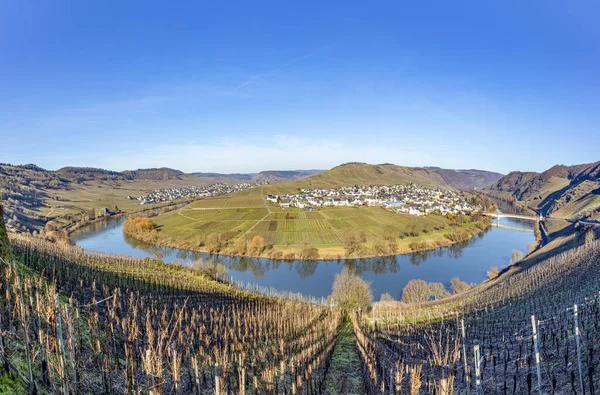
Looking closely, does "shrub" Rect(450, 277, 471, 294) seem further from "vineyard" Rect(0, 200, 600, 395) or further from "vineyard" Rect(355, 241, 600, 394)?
"vineyard" Rect(355, 241, 600, 394)

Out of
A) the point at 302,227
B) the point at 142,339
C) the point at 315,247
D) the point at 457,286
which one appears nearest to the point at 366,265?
the point at 315,247

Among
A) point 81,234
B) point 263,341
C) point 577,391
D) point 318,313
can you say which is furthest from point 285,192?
point 577,391

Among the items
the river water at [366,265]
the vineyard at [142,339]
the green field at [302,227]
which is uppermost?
the vineyard at [142,339]

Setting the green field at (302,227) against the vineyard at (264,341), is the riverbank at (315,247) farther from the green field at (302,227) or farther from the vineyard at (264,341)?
the vineyard at (264,341)

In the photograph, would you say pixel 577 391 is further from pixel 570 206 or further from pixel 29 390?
pixel 570 206

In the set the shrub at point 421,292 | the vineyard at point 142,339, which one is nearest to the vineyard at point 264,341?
the vineyard at point 142,339

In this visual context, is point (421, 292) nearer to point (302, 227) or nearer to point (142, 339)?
point (142, 339)
